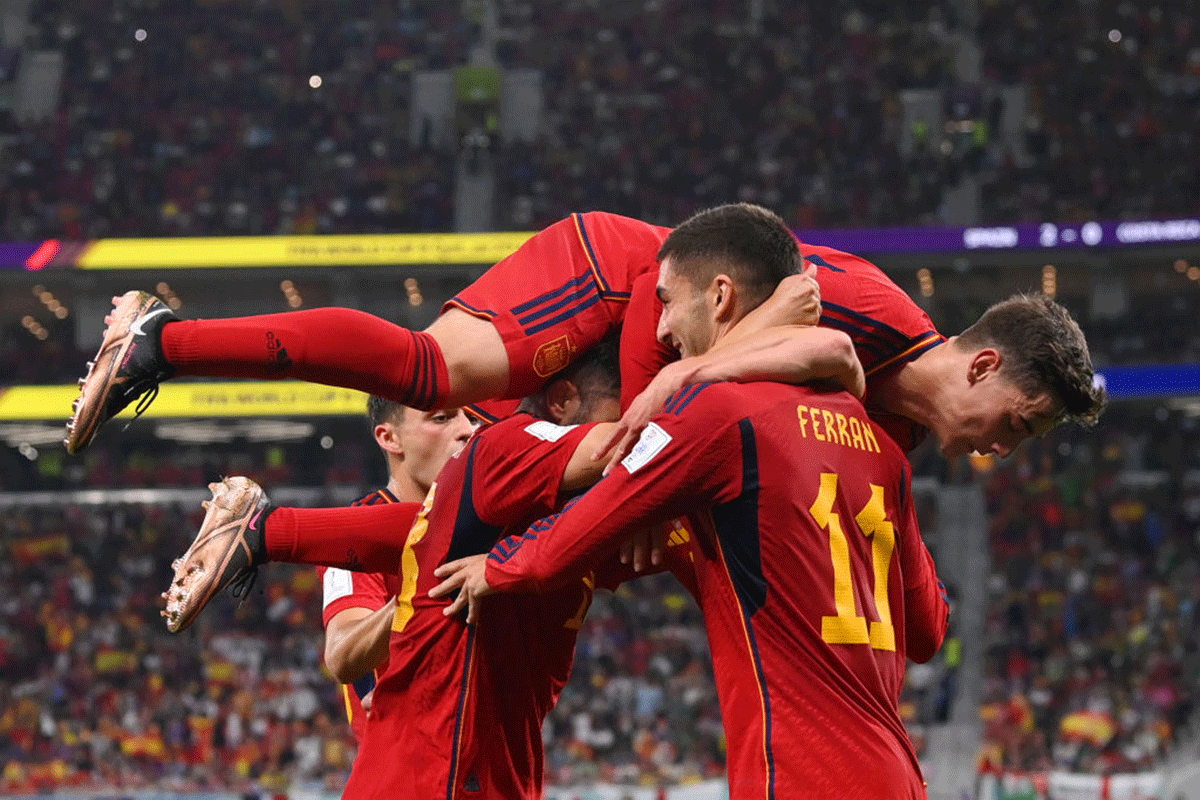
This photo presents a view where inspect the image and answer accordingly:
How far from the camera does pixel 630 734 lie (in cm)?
1794

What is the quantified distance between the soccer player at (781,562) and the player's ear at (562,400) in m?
0.99

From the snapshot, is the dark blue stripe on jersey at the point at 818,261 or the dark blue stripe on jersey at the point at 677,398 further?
the dark blue stripe on jersey at the point at 818,261

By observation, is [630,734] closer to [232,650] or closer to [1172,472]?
[232,650]

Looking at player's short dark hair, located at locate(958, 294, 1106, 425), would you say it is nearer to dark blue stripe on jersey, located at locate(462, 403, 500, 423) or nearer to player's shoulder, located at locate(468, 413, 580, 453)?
player's shoulder, located at locate(468, 413, 580, 453)

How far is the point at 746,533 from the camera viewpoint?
3314mm

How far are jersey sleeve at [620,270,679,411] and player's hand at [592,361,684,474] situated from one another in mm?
256

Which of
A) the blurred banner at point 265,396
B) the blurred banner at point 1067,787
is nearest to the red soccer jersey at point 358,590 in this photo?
the blurred banner at point 1067,787

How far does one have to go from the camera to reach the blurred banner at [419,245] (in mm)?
21859

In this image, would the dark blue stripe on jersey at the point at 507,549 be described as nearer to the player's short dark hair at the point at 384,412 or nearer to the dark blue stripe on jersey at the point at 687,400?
the dark blue stripe on jersey at the point at 687,400

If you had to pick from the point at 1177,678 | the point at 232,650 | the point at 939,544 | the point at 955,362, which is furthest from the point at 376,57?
the point at 955,362

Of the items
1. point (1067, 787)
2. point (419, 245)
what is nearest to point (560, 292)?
point (1067, 787)

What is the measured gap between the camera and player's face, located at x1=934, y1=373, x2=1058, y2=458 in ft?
12.3

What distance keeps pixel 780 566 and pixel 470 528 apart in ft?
3.24

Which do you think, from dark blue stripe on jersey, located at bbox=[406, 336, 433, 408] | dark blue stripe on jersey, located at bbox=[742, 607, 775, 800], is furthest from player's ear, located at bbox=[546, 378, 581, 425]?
dark blue stripe on jersey, located at bbox=[742, 607, 775, 800]
